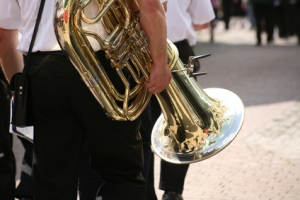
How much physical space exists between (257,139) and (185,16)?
2.43 m

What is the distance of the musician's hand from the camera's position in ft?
10.8

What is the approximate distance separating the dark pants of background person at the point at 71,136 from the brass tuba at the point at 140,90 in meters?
0.10

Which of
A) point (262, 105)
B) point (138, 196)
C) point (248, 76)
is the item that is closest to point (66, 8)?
point (138, 196)

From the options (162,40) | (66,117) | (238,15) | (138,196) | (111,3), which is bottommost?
(238,15)

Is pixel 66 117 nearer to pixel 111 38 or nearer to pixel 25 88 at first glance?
pixel 25 88

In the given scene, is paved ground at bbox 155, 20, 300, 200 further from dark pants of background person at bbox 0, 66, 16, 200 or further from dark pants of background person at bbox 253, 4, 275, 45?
dark pants of background person at bbox 253, 4, 275, 45

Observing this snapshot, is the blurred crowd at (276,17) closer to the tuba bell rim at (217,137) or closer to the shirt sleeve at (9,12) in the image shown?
the tuba bell rim at (217,137)

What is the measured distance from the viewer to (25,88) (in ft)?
10.9

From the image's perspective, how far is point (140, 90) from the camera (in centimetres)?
336

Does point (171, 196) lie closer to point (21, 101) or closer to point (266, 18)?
point (21, 101)

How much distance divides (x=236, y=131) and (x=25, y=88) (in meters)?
1.14

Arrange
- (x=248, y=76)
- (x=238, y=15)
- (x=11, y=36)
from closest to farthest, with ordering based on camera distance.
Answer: (x=11, y=36), (x=248, y=76), (x=238, y=15)

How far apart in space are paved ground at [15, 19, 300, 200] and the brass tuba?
1.19 metres

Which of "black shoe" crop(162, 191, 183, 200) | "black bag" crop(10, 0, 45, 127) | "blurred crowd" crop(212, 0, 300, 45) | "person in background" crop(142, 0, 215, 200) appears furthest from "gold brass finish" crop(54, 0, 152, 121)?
"blurred crowd" crop(212, 0, 300, 45)
